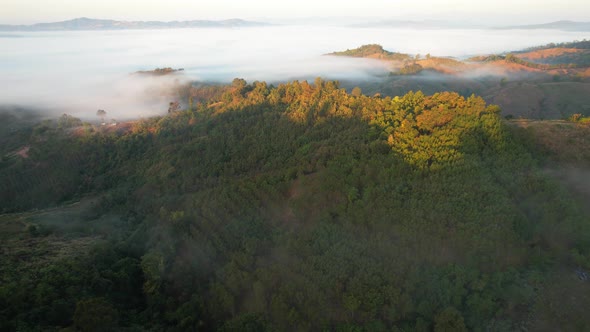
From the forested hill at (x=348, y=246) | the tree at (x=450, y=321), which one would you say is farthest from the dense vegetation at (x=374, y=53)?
the tree at (x=450, y=321)

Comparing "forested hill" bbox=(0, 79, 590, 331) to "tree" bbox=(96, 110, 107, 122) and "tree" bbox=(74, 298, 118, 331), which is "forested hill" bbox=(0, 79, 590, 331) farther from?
"tree" bbox=(96, 110, 107, 122)

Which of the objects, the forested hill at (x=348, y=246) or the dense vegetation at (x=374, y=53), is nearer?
the forested hill at (x=348, y=246)

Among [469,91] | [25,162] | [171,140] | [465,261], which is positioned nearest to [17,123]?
[25,162]

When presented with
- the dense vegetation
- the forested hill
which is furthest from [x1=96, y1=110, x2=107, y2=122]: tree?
the dense vegetation

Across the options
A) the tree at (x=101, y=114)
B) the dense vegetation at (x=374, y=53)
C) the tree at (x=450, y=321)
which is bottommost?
the tree at (x=450, y=321)

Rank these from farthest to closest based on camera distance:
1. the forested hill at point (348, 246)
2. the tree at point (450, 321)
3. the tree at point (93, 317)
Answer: the forested hill at point (348, 246) < the tree at point (450, 321) < the tree at point (93, 317)

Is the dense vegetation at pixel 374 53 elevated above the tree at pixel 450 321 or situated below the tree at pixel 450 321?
above

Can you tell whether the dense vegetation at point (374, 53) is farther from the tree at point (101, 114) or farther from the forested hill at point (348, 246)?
the forested hill at point (348, 246)

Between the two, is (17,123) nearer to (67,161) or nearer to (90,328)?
(67,161)
